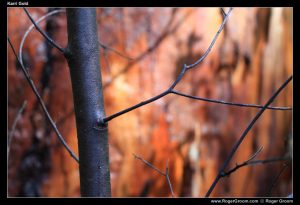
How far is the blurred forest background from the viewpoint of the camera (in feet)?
3.61

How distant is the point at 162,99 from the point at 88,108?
60 cm

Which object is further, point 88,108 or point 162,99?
point 162,99

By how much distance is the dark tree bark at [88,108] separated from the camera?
22.2 inches

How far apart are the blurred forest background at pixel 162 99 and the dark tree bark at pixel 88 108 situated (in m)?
0.49

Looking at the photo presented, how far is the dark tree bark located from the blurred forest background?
495 mm

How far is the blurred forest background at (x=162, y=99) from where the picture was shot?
1.10 metres

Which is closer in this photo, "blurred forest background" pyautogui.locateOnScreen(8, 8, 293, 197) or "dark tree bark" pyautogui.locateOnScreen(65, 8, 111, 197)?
"dark tree bark" pyautogui.locateOnScreen(65, 8, 111, 197)

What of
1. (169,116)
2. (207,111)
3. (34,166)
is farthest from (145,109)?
(34,166)

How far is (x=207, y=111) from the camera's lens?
46.4 inches

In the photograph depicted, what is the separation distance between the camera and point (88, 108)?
0.57 m

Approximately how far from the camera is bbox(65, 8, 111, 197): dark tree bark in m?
0.56

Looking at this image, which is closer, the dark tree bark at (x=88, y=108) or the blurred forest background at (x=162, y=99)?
the dark tree bark at (x=88, y=108)
